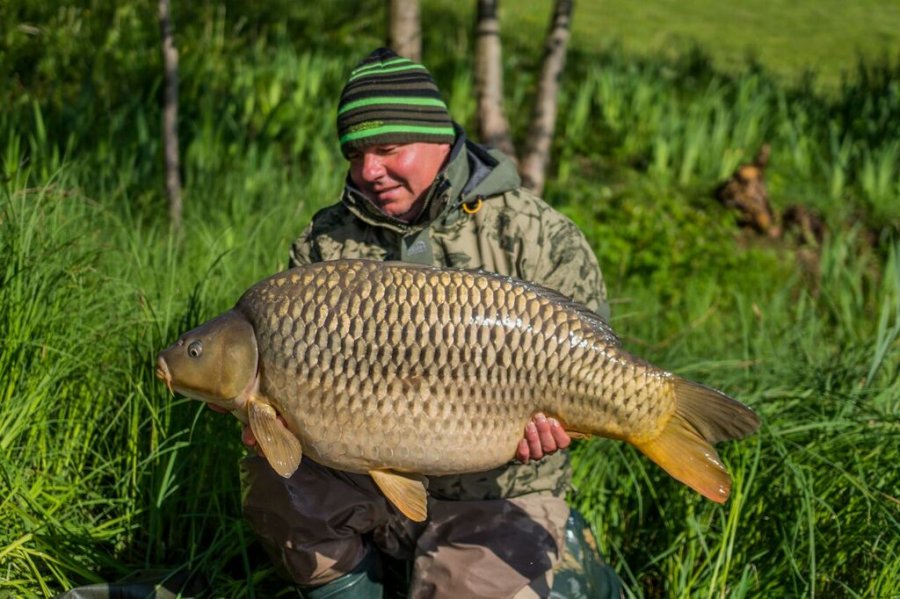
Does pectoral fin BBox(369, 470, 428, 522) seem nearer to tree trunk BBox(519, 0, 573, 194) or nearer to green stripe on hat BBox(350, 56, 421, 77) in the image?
green stripe on hat BBox(350, 56, 421, 77)

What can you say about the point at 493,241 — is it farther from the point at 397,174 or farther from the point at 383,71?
the point at 383,71

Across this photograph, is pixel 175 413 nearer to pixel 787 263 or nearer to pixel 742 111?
pixel 787 263

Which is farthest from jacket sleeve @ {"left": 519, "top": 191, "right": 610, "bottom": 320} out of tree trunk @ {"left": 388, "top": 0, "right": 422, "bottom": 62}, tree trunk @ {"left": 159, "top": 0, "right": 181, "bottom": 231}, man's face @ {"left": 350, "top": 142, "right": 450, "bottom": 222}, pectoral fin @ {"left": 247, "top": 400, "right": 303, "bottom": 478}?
tree trunk @ {"left": 388, "top": 0, "right": 422, "bottom": 62}

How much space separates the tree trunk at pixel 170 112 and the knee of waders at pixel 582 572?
207cm

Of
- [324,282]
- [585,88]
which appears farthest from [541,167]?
[324,282]

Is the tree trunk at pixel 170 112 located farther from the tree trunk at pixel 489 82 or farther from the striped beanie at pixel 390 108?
the tree trunk at pixel 489 82

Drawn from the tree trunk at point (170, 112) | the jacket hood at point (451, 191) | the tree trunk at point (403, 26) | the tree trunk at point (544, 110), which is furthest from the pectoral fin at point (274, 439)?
the tree trunk at point (544, 110)

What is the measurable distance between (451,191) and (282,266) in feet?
3.76

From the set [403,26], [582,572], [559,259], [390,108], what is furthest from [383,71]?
[403,26]

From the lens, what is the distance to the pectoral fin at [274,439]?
6.75 ft

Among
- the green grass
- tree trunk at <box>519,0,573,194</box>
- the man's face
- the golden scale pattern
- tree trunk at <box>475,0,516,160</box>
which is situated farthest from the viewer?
the green grass

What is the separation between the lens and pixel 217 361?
2.07 metres

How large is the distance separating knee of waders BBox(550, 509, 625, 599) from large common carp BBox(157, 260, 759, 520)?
1.53 feet

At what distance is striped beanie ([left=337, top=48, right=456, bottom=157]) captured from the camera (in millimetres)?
2486
